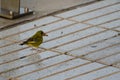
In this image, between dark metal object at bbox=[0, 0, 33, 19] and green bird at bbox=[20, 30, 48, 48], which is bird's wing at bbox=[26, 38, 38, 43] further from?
dark metal object at bbox=[0, 0, 33, 19]

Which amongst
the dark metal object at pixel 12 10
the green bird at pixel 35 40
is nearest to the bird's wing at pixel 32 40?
the green bird at pixel 35 40

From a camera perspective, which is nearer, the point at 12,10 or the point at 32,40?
the point at 32,40

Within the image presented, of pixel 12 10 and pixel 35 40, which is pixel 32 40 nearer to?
pixel 35 40

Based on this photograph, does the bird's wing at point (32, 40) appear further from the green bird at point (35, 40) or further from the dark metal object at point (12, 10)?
the dark metal object at point (12, 10)

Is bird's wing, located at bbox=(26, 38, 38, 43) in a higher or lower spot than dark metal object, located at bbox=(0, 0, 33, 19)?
lower

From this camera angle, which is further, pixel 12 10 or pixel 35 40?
pixel 12 10

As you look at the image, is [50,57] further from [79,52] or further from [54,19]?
[54,19]

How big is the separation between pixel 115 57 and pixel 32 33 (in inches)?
58.1

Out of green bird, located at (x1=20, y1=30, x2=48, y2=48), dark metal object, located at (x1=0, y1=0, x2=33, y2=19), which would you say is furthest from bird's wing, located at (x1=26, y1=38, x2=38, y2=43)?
dark metal object, located at (x1=0, y1=0, x2=33, y2=19)

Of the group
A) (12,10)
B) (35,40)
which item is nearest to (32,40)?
(35,40)

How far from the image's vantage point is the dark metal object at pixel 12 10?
902cm

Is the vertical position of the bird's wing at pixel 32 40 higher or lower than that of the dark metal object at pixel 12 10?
lower

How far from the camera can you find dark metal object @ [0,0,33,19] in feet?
29.6

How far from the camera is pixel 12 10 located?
9.16 metres
